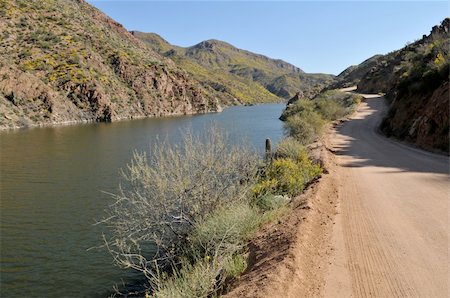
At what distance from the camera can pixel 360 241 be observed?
7.73 metres

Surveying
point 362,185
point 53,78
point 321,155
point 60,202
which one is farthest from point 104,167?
point 53,78

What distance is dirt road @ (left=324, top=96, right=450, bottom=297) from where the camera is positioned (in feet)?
19.8

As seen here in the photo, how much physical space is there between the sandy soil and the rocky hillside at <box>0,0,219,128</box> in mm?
54493

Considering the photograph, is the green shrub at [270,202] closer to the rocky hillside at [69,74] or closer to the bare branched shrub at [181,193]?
the bare branched shrub at [181,193]

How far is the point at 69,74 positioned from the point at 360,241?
73669 millimetres

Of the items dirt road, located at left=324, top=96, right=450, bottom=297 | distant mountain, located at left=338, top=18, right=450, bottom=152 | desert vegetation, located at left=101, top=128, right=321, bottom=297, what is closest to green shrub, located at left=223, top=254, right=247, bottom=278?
desert vegetation, located at left=101, top=128, right=321, bottom=297

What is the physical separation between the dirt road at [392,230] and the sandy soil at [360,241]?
15 mm

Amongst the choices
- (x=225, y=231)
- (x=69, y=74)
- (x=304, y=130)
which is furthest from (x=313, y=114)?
(x=69, y=74)

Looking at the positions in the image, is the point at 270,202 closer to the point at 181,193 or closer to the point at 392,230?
the point at 181,193

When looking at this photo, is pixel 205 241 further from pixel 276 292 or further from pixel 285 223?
pixel 276 292

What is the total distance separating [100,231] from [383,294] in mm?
10672

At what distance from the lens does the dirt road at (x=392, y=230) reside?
6.03 metres

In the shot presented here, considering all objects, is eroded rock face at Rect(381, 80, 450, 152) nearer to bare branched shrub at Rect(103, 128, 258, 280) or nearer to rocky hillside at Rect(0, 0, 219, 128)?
bare branched shrub at Rect(103, 128, 258, 280)

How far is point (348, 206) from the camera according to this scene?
1016 cm
